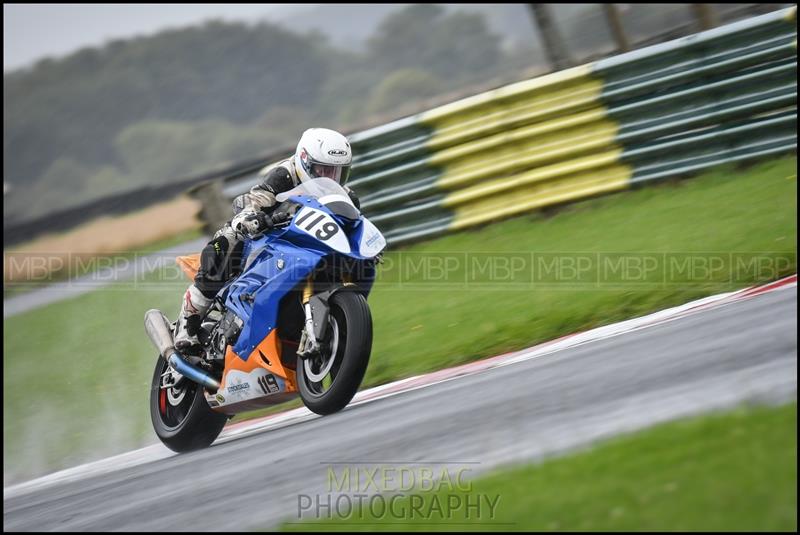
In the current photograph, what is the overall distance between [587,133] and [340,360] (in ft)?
16.7

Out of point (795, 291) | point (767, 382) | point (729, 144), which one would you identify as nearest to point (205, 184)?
point (729, 144)

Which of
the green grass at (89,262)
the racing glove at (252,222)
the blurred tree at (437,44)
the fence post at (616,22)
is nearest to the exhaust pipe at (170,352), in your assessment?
the racing glove at (252,222)

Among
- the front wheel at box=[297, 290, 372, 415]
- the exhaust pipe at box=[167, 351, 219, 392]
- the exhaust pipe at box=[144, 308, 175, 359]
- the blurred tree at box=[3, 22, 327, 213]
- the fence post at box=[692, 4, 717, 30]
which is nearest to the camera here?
the front wheel at box=[297, 290, 372, 415]

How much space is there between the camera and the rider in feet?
21.1

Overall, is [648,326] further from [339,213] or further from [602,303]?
[339,213]

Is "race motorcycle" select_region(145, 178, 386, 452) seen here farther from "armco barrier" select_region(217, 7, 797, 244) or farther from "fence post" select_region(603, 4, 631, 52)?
"fence post" select_region(603, 4, 631, 52)

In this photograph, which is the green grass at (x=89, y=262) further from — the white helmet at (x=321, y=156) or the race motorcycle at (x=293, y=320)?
the white helmet at (x=321, y=156)

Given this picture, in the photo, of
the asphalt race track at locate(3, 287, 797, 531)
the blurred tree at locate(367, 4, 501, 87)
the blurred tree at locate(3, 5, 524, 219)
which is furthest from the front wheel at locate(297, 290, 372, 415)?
the blurred tree at locate(367, 4, 501, 87)

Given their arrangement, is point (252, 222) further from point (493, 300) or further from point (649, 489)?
point (649, 489)

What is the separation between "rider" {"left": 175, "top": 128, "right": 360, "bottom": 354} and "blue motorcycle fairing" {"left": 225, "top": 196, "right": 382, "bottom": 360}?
4.9 inches

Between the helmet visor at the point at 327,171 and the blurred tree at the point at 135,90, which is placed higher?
the blurred tree at the point at 135,90

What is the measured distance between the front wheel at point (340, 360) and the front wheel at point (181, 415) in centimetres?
107

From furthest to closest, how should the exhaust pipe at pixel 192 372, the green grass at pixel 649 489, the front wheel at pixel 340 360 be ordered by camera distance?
1. the exhaust pipe at pixel 192 372
2. the front wheel at pixel 340 360
3. the green grass at pixel 649 489

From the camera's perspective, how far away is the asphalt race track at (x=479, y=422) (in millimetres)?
4293
